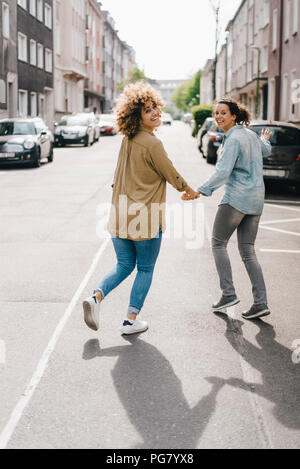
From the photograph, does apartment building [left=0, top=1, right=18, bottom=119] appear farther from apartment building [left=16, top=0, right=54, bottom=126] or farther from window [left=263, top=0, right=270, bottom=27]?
window [left=263, top=0, right=270, bottom=27]

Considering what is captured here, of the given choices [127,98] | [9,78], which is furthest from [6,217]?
[9,78]

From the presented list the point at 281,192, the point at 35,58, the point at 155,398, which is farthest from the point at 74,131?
the point at 155,398

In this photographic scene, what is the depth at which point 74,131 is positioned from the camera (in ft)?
113

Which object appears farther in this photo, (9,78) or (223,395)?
(9,78)

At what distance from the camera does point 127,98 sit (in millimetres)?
5090

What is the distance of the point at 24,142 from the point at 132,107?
17.6 meters

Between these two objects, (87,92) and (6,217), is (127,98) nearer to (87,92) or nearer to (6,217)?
(6,217)

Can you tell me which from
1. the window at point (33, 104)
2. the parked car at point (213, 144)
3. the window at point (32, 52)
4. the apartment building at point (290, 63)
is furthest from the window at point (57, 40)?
the parked car at point (213, 144)

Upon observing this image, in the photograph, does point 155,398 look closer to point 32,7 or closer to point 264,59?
point 264,59

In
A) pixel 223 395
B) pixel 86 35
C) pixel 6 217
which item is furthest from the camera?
pixel 86 35

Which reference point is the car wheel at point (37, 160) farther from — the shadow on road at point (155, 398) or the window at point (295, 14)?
the shadow on road at point (155, 398)

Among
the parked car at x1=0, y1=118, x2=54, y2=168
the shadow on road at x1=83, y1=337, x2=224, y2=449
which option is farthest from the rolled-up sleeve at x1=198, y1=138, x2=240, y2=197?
the parked car at x1=0, y1=118, x2=54, y2=168

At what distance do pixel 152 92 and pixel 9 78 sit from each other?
1268 inches
